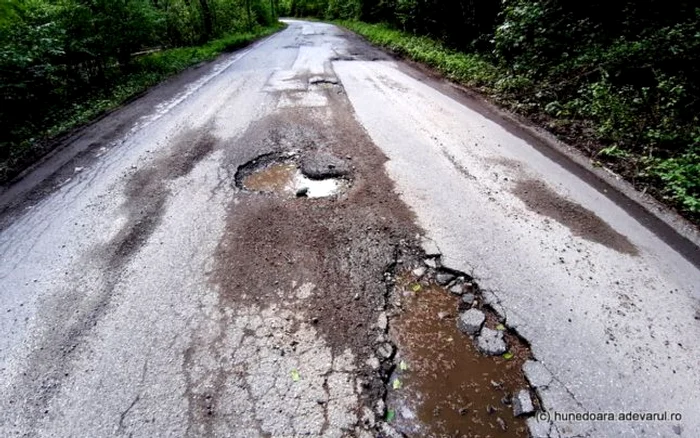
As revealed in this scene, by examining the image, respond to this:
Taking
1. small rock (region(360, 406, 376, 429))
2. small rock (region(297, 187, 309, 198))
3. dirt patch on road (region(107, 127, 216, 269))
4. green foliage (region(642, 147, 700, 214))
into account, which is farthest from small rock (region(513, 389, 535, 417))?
→ dirt patch on road (region(107, 127, 216, 269))

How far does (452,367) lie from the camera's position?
2537 millimetres

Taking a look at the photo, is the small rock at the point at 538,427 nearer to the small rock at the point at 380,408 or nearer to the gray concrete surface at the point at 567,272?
the gray concrete surface at the point at 567,272

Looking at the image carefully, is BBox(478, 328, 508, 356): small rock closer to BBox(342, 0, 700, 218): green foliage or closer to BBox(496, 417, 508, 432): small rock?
BBox(496, 417, 508, 432): small rock

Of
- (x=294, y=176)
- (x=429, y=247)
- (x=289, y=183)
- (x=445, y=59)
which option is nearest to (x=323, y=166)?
(x=294, y=176)

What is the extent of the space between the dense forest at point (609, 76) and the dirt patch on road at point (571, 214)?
982 millimetres

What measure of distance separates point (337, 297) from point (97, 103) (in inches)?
307

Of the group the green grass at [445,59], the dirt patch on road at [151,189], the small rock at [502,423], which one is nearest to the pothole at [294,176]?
the dirt patch on road at [151,189]

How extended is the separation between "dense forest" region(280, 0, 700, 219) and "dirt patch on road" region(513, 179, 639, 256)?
0.98 metres

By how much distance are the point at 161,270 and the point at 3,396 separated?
50.9 inches

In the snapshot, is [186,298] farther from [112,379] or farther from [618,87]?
[618,87]

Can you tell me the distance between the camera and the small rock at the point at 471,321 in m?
2.78

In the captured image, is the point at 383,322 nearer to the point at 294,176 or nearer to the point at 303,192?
the point at 303,192

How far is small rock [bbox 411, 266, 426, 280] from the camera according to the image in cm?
326

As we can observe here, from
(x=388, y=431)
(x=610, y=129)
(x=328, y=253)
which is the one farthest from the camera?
(x=610, y=129)
